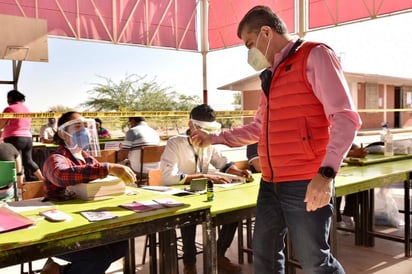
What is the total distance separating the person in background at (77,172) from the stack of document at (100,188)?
0.09 ft

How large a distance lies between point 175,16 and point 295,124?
23.0 feet

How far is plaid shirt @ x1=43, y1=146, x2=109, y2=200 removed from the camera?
2.17 metres

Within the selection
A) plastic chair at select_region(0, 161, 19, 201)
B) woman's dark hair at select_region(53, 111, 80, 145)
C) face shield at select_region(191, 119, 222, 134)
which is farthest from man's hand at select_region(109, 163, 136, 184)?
plastic chair at select_region(0, 161, 19, 201)

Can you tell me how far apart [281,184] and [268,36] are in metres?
0.63

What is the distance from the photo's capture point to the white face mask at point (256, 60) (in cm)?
184

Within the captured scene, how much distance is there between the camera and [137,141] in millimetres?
4883

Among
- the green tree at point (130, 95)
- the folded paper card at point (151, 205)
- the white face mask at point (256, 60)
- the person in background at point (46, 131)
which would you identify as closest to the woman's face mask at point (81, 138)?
the folded paper card at point (151, 205)

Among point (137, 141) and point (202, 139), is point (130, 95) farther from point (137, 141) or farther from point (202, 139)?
point (202, 139)

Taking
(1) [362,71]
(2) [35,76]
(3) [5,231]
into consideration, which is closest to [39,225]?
(3) [5,231]

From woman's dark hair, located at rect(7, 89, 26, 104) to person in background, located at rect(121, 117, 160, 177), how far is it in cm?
161

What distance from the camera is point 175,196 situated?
2324mm

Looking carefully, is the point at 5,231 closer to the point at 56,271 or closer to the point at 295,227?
the point at 56,271

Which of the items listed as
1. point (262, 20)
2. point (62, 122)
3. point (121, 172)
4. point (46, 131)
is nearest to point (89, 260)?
point (121, 172)

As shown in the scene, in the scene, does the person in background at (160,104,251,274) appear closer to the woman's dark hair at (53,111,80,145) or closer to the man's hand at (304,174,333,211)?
the woman's dark hair at (53,111,80,145)
